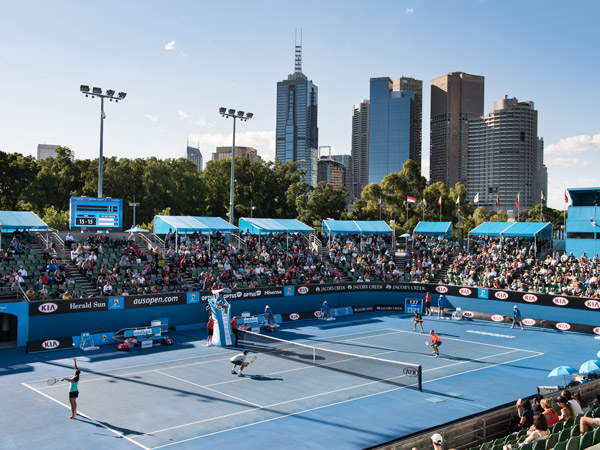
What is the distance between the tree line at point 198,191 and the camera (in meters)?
73.9

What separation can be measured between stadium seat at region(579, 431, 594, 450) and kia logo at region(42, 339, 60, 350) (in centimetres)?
2494

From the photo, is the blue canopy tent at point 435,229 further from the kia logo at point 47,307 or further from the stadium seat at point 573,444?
the stadium seat at point 573,444

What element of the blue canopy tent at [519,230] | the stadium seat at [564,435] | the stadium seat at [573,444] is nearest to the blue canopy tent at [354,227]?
the blue canopy tent at [519,230]

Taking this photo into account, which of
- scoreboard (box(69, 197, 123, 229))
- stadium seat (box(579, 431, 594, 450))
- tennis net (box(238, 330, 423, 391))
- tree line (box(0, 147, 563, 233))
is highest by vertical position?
tree line (box(0, 147, 563, 233))

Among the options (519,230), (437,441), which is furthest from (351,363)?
(519,230)

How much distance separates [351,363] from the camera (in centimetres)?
2567

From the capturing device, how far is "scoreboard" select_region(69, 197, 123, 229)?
36.1 m

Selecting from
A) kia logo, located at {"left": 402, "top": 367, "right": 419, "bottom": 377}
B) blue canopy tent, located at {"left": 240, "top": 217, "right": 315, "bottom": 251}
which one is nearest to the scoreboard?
blue canopy tent, located at {"left": 240, "top": 217, "right": 315, "bottom": 251}

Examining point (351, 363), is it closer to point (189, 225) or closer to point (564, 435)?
point (564, 435)

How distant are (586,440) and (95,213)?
32624 millimetres

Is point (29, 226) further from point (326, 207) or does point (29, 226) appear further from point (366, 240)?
point (326, 207)

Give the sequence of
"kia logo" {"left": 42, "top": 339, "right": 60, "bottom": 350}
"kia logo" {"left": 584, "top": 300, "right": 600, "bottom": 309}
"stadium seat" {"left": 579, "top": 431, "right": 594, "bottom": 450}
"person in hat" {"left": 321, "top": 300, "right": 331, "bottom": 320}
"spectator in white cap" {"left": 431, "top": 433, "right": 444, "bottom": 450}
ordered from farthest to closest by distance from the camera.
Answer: "person in hat" {"left": 321, "top": 300, "right": 331, "bottom": 320}
"kia logo" {"left": 584, "top": 300, "right": 600, "bottom": 309}
"kia logo" {"left": 42, "top": 339, "right": 60, "bottom": 350}
"spectator in white cap" {"left": 431, "top": 433, "right": 444, "bottom": 450}
"stadium seat" {"left": 579, "top": 431, "right": 594, "bottom": 450}

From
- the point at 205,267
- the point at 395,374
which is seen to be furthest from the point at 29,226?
the point at 395,374

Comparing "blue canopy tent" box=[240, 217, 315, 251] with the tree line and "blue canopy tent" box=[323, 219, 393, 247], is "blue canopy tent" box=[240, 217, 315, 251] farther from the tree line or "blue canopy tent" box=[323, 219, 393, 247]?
the tree line
